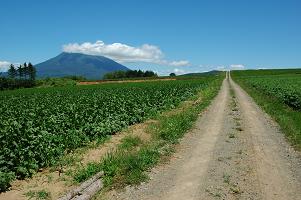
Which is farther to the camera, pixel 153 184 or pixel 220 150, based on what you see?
pixel 220 150

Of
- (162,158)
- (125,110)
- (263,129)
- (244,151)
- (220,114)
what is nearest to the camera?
(162,158)

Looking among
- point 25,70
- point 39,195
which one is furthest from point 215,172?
point 25,70

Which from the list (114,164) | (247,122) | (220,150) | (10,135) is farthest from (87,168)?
(247,122)

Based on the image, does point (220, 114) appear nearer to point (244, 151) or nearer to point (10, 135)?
point (244, 151)

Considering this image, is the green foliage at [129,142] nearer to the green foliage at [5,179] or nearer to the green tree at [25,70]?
the green foliage at [5,179]

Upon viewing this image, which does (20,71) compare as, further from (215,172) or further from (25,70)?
(215,172)

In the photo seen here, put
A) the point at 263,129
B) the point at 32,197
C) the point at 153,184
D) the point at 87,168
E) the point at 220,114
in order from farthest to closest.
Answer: the point at 220,114
the point at 263,129
the point at 87,168
the point at 153,184
the point at 32,197

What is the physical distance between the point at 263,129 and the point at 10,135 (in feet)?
38.0

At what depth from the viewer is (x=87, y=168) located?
1141cm

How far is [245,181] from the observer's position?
10609 mm

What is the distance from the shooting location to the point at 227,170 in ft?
38.4

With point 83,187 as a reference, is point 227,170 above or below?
below

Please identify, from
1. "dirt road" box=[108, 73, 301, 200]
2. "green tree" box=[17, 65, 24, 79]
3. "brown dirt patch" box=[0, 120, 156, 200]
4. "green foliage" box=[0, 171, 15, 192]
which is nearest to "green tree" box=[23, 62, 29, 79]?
"green tree" box=[17, 65, 24, 79]

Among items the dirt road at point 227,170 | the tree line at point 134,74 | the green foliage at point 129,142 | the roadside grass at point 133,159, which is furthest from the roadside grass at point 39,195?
the tree line at point 134,74
